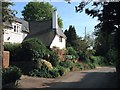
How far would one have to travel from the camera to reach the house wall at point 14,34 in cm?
4275

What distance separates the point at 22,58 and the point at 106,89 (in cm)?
1319

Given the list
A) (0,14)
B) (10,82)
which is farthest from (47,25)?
(10,82)

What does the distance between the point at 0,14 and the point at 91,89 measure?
26.7 feet

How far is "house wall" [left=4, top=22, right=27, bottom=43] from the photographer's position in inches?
1683

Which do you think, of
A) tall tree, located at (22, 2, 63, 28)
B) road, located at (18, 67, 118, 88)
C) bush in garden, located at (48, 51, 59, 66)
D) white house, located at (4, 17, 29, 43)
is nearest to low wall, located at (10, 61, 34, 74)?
road, located at (18, 67, 118, 88)

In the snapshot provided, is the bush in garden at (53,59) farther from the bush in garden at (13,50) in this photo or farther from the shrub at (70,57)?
the shrub at (70,57)

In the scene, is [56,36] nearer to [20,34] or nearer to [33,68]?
[20,34]

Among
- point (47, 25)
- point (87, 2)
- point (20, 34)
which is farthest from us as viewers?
point (47, 25)

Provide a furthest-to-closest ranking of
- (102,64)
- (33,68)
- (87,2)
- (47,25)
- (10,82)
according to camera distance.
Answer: (102,64) → (47,25) → (33,68) → (10,82) → (87,2)

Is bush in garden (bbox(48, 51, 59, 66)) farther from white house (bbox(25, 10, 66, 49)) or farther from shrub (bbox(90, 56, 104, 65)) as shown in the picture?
shrub (bbox(90, 56, 104, 65))

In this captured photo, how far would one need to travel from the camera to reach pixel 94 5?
1858 cm

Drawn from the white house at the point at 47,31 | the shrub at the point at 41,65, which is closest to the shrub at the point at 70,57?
the white house at the point at 47,31

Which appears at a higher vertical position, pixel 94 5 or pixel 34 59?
pixel 94 5

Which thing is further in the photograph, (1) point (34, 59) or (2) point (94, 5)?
(1) point (34, 59)
